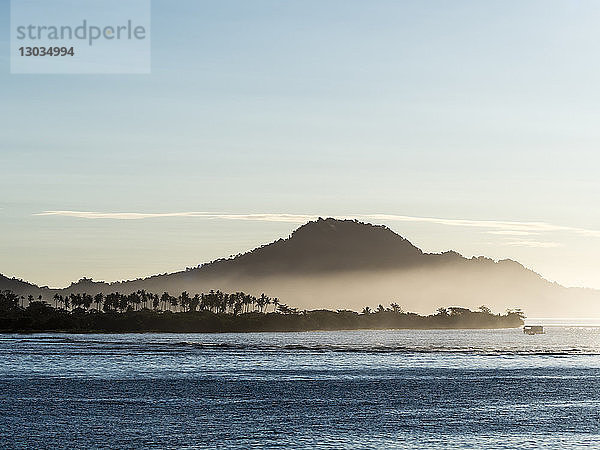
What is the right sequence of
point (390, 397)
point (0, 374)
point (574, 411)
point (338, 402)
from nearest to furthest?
point (574, 411)
point (338, 402)
point (390, 397)
point (0, 374)

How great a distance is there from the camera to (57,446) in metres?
69.3

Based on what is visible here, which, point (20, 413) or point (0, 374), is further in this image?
point (0, 374)

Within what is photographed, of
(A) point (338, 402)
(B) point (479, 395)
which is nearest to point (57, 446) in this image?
(A) point (338, 402)

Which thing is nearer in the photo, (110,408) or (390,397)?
(110,408)

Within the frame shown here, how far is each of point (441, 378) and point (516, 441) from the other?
73.7 meters

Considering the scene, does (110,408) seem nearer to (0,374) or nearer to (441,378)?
(0,374)

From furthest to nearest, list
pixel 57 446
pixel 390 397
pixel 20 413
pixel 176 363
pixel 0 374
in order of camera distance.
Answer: pixel 176 363 → pixel 0 374 → pixel 390 397 → pixel 20 413 → pixel 57 446

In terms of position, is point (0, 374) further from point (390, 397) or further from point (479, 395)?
point (479, 395)

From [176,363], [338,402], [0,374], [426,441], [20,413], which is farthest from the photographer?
[176,363]

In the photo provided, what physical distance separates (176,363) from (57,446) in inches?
4593

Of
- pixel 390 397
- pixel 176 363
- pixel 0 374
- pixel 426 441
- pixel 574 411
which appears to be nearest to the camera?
pixel 426 441

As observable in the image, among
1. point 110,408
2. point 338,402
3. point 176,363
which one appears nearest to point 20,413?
point 110,408

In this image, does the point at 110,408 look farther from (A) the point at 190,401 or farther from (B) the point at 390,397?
(B) the point at 390,397

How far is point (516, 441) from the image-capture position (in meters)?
74.2
